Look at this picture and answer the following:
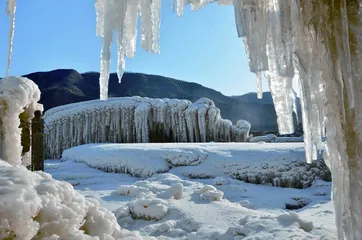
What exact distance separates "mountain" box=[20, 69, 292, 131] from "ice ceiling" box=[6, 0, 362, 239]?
27479 mm

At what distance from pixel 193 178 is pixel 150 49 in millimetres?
6701

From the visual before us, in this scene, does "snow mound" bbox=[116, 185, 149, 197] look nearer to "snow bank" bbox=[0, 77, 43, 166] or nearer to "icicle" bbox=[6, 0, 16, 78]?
"snow bank" bbox=[0, 77, 43, 166]

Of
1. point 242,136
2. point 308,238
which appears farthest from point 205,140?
point 308,238

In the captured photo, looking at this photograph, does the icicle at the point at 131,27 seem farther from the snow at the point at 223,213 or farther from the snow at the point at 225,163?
the snow at the point at 225,163

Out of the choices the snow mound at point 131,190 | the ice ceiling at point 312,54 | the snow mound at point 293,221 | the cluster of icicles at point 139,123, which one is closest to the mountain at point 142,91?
the cluster of icicles at point 139,123

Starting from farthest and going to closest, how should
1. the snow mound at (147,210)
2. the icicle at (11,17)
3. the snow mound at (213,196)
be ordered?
the snow mound at (213,196) → the snow mound at (147,210) → the icicle at (11,17)

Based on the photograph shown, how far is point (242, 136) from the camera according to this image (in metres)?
15.6

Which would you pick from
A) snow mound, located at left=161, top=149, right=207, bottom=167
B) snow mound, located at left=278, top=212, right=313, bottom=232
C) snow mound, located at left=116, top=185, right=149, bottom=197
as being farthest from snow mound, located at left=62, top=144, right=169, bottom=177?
snow mound, located at left=278, top=212, right=313, bottom=232

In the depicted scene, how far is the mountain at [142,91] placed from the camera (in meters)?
32.1

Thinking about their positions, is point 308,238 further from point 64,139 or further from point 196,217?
point 64,139

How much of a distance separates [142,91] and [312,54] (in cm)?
3821

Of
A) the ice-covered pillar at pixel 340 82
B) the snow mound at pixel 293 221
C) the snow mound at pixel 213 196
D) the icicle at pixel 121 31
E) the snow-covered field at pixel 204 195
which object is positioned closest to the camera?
the ice-covered pillar at pixel 340 82

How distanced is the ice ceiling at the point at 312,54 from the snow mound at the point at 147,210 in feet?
9.82

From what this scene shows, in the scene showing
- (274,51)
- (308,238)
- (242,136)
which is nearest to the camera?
(274,51)
